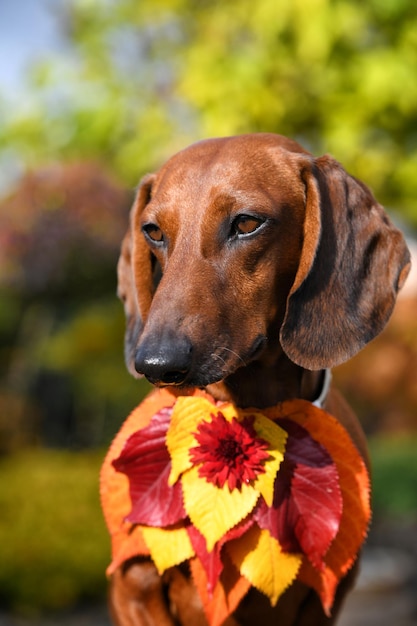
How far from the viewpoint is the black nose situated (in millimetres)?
2150

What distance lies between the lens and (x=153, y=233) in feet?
8.79

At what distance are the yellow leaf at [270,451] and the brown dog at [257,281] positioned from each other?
9 centimetres

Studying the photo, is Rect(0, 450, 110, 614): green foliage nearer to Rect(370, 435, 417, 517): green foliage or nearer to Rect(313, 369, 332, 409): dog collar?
Rect(370, 435, 417, 517): green foliage

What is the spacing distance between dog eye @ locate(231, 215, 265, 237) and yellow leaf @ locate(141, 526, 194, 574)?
2.89ft

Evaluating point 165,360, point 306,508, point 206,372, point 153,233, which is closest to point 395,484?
point 306,508

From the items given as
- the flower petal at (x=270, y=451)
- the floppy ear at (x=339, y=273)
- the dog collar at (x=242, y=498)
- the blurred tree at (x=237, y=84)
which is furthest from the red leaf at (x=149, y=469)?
the blurred tree at (x=237, y=84)

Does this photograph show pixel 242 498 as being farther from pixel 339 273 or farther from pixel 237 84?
pixel 237 84

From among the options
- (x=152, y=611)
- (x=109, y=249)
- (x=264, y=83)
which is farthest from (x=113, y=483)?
(x=264, y=83)

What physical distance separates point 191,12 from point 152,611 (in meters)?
8.51

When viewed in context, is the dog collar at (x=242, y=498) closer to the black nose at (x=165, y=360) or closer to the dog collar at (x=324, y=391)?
the dog collar at (x=324, y=391)

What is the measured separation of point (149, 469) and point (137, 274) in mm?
604

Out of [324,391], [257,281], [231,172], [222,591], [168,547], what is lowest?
[222,591]

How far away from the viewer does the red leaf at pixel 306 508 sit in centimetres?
262

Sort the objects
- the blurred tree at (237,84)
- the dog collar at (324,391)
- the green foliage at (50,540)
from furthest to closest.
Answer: the blurred tree at (237,84) → the green foliage at (50,540) → the dog collar at (324,391)
